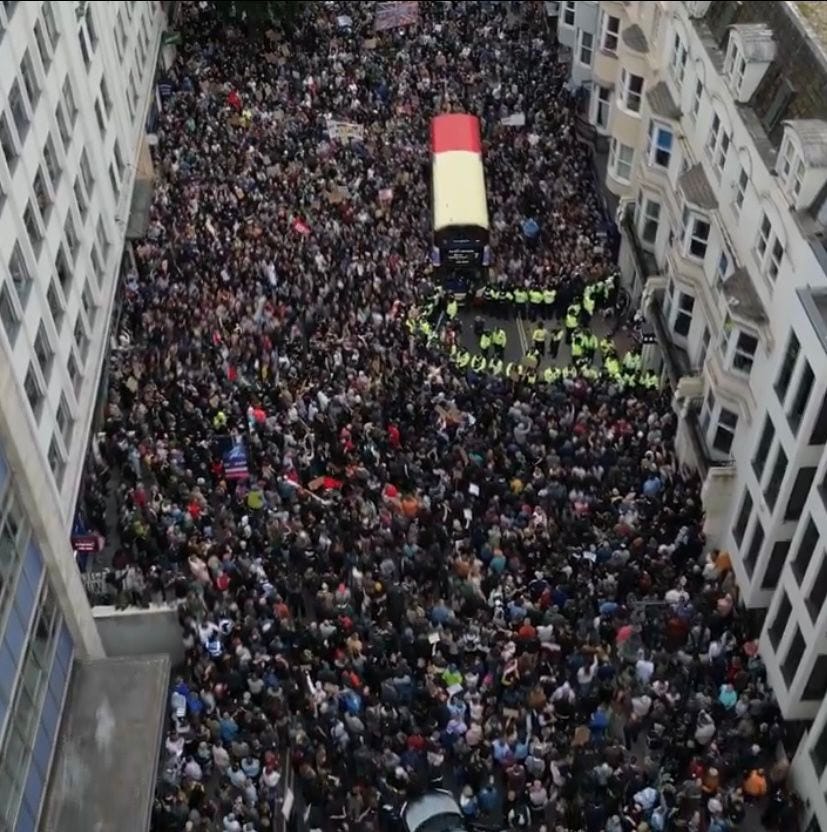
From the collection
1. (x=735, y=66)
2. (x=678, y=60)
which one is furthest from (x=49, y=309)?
(x=678, y=60)

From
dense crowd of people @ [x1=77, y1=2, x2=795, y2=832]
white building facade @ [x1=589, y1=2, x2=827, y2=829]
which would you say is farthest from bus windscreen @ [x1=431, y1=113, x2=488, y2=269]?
white building facade @ [x1=589, y1=2, x2=827, y2=829]

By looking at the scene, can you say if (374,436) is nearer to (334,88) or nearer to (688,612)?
(688,612)

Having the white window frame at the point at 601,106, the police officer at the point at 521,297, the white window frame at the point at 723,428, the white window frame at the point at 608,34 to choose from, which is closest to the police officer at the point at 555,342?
the police officer at the point at 521,297

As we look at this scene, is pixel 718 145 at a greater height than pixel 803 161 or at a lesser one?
lesser

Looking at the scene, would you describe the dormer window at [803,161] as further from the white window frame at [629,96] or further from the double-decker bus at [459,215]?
the double-decker bus at [459,215]

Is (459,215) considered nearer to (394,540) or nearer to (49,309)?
(394,540)
